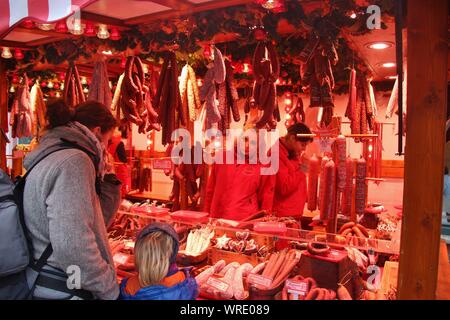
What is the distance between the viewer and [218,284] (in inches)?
127

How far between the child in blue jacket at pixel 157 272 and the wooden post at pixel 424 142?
142 centimetres

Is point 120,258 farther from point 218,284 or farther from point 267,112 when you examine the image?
point 267,112

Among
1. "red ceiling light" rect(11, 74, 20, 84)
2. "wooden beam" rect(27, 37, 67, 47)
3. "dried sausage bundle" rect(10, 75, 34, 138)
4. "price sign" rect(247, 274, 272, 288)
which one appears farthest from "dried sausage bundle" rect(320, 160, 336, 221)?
"red ceiling light" rect(11, 74, 20, 84)

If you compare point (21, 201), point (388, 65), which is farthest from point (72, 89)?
point (388, 65)

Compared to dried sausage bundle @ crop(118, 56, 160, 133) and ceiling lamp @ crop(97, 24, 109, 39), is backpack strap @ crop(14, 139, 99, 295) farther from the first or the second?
ceiling lamp @ crop(97, 24, 109, 39)

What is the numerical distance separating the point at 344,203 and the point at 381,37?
217cm

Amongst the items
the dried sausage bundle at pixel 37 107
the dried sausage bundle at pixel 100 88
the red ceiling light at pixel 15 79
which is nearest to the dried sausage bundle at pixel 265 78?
the dried sausage bundle at pixel 100 88

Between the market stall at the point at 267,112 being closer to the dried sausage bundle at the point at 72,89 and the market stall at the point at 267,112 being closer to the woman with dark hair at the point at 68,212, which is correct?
the dried sausage bundle at the point at 72,89

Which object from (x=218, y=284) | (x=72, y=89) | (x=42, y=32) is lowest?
Answer: (x=218, y=284)

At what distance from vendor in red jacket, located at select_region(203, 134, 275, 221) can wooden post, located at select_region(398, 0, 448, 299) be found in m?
2.95

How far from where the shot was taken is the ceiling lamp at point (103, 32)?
5036 mm

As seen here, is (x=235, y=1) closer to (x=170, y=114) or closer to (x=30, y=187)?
(x=170, y=114)

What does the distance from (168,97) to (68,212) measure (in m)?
2.72

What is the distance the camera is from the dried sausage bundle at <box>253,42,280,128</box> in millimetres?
4480
